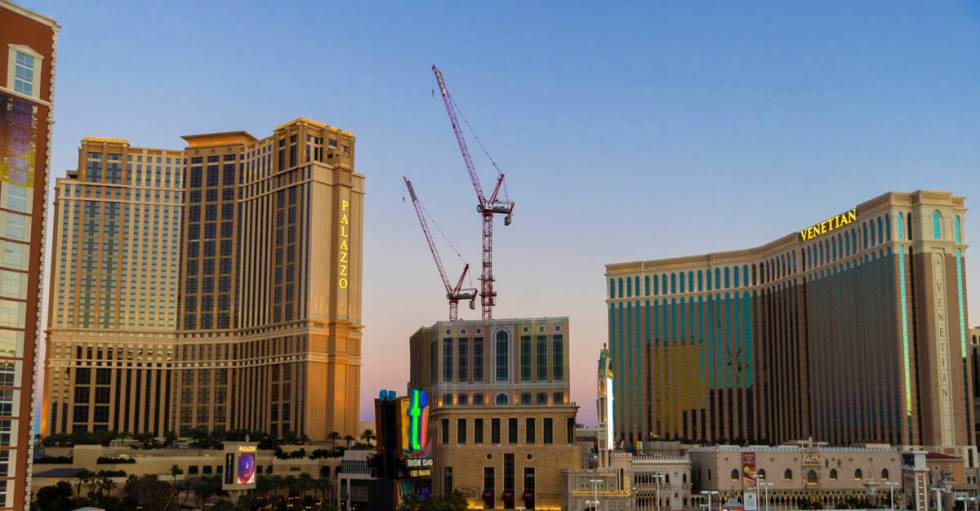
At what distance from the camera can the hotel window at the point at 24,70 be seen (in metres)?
111

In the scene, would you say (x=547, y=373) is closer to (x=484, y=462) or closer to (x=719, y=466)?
(x=484, y=462)

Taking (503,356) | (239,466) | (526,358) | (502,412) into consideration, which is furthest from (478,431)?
(239,466)

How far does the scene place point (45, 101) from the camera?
372ft

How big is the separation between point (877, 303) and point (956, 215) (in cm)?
2217

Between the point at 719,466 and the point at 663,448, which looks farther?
the point at 663,448

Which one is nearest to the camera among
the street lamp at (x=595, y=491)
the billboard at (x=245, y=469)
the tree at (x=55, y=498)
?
the street lamp at (x=595, y=491)

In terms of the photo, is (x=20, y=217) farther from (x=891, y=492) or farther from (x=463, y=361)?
(x=891, y=492)

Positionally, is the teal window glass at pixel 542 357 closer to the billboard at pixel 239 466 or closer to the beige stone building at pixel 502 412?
the beige stone building at pixel 502 412

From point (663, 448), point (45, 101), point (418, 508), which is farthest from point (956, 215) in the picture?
point (45, 101)

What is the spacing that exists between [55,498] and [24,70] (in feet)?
251

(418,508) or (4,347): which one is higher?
(4,347)

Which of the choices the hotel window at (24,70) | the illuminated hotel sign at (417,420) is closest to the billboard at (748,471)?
the illuminated hotel sign at (417,420)

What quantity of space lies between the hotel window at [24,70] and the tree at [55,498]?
236 feet

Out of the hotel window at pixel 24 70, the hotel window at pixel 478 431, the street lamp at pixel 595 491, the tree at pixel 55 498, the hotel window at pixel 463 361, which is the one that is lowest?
the tree at pixel 55 498
